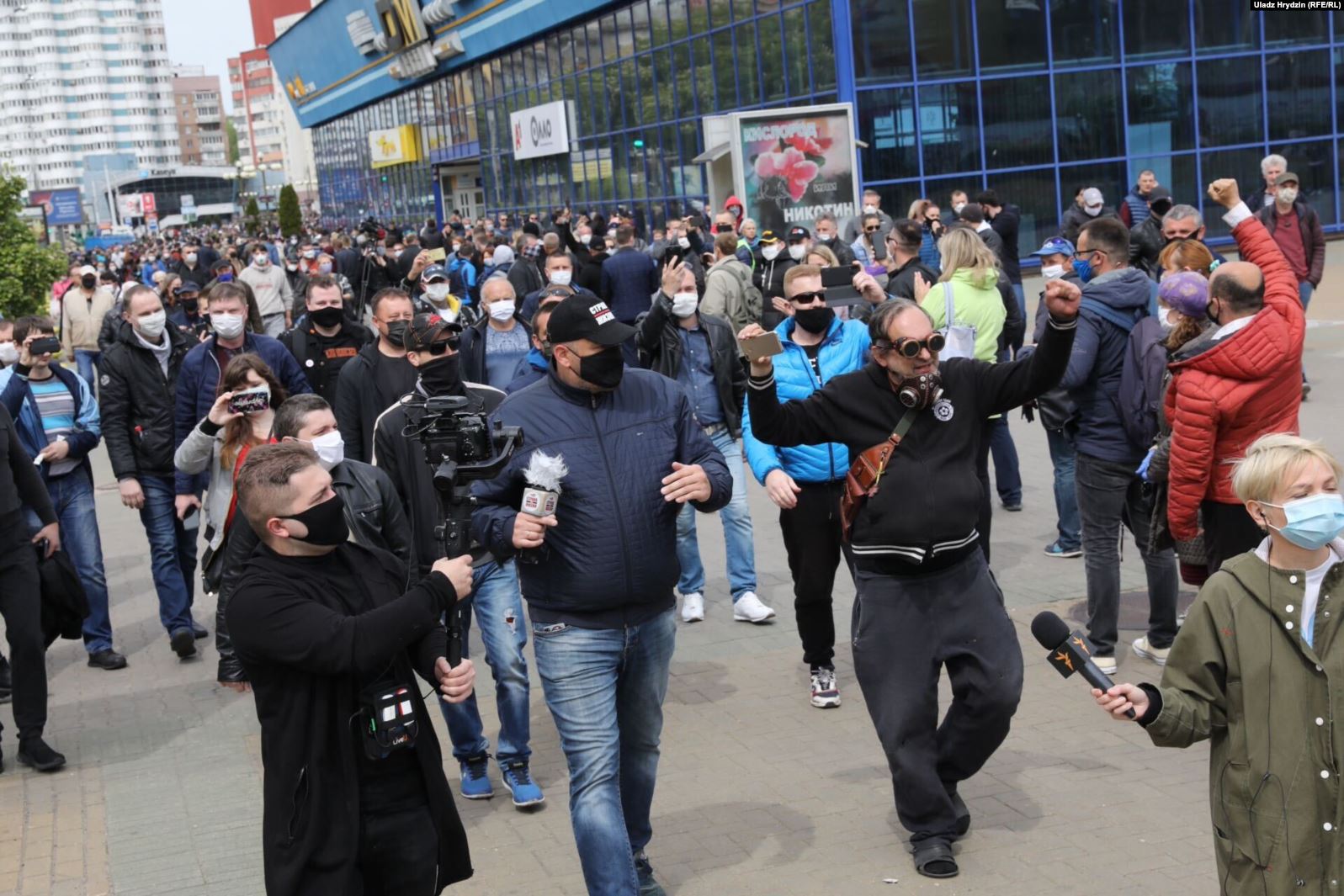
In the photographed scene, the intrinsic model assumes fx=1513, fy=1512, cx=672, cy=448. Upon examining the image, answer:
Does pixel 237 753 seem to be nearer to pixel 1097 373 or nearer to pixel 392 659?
pixel 392 659

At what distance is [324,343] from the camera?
31.0 feet

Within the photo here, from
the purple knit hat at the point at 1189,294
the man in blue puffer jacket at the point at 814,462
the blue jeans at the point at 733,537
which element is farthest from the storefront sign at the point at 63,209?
the purple knit hat at the point at 1189,294

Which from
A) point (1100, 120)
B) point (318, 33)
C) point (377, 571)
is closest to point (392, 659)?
point (377, 571)

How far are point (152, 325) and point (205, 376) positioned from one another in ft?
2.21

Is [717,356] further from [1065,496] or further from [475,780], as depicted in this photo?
[475,780]

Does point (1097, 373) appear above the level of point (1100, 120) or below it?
below

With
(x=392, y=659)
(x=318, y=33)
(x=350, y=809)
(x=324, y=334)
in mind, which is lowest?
(x=350, y=809)

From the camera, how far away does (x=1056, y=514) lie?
10.8m

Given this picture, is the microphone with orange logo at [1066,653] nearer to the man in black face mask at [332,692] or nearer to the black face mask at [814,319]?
the man in black face mask at [332,692]

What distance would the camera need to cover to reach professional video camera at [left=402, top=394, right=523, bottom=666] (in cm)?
436

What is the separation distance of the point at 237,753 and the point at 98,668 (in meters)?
2.22

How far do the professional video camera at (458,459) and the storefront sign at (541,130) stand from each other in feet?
115

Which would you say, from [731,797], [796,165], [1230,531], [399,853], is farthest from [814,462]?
[796,165]

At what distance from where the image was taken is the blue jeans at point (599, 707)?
4801mm
